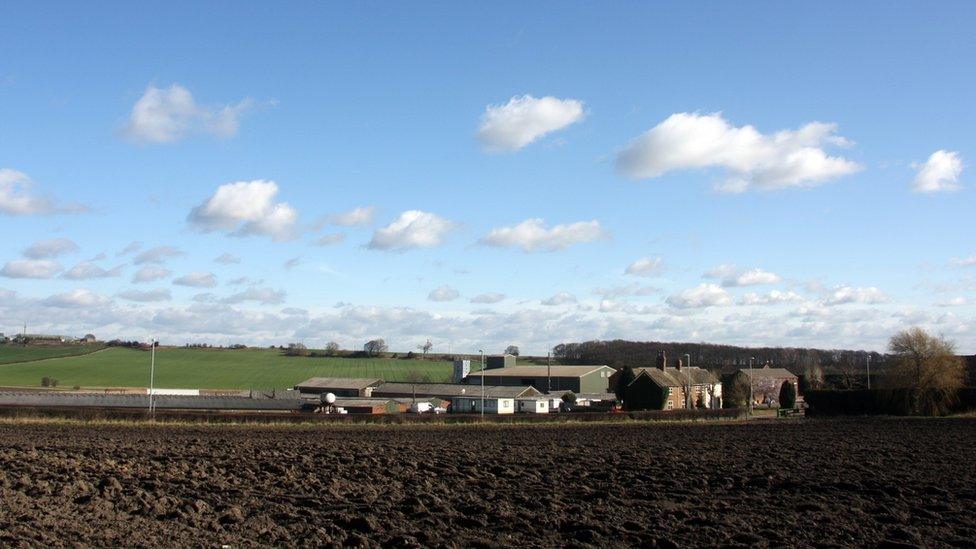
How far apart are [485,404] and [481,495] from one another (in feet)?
231

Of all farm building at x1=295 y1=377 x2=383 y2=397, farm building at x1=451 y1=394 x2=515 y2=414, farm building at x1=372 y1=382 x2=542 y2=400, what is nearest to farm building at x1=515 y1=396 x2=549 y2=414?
farm building at x1=451 y1=394 x2=515 y2=414

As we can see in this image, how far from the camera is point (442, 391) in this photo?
106750 millimetres

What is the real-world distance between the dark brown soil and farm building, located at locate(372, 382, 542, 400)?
6442cm

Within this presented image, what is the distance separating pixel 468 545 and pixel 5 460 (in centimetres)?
1818

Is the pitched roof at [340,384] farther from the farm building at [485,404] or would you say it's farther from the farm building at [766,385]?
the farm building at [766,385]

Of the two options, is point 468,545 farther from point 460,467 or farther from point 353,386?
point 353,386

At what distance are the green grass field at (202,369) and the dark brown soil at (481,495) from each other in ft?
334

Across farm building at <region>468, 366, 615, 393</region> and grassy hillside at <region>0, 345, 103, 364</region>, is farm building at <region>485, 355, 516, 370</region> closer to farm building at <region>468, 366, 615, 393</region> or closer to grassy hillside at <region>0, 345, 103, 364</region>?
farm building at <region>468, 366, 615, 393</region>

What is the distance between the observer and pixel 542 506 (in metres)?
17.1

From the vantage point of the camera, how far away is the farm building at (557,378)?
391 ft

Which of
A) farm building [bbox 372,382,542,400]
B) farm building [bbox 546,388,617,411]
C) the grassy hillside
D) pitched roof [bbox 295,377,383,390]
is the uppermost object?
the grassy hillside

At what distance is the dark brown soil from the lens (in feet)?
45.9

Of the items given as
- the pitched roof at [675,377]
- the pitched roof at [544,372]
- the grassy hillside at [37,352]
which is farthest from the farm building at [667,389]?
the grassy hillside at [37,352]

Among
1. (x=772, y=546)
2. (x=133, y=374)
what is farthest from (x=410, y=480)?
(x=133, y=374)
